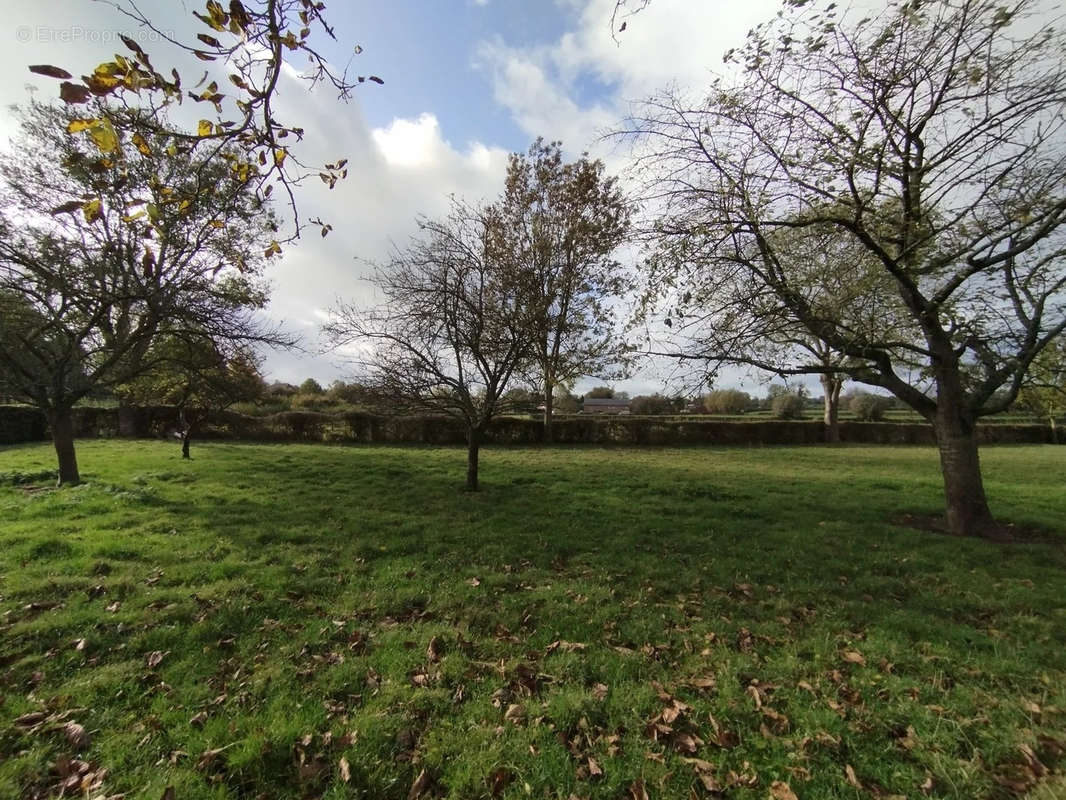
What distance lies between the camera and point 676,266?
711 cm

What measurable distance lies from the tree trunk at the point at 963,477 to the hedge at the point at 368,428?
1615 cm

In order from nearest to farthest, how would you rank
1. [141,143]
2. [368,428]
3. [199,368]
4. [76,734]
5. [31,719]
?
[141,143]
[76,734]
[31,719]
[199,368]
[368,428]

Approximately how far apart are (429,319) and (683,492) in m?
6.76

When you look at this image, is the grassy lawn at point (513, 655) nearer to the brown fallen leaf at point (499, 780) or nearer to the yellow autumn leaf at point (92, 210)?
the brown fallen leaf at point (499, 780)

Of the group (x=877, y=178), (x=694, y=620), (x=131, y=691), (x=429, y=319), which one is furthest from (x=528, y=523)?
(x=877, y=178)

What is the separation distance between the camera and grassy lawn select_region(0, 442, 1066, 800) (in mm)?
2660

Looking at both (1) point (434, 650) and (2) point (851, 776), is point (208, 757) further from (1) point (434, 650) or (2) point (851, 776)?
(2) point (851, 776)

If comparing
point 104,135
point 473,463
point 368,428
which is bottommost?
point 473,463

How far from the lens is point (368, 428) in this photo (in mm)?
21891

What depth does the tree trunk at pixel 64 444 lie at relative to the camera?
1014 cm

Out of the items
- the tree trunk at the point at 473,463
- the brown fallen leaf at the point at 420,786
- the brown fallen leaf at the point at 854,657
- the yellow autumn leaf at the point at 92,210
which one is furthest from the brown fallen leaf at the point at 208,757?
the tree trunk at the point at 473,463

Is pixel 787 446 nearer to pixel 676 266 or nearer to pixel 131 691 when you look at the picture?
pixel 676 266

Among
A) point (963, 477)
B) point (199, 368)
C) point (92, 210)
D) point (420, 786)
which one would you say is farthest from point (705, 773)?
point (199, 368)

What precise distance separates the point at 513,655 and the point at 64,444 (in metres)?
12.1
